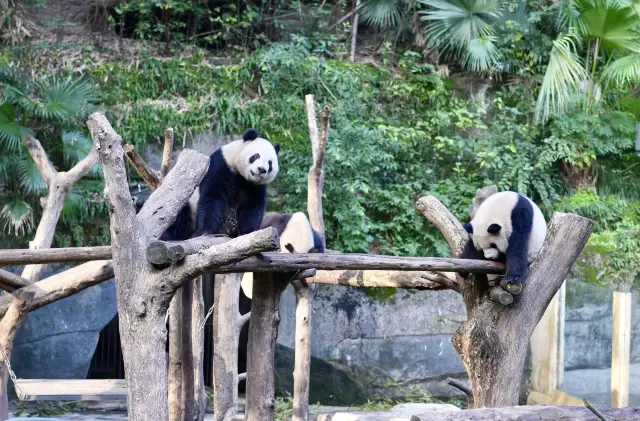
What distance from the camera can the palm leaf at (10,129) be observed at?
8852 millimetres

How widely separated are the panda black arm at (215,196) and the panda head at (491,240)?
5.66 ft

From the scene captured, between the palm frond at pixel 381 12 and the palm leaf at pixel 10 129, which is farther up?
the palm frond at pixel 381 12

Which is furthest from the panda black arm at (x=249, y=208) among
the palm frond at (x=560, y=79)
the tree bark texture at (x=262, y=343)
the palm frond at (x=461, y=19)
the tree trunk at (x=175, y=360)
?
the palm frond at (x=461, y=19)

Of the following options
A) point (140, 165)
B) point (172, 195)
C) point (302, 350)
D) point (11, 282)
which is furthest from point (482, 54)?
point (172, 195)

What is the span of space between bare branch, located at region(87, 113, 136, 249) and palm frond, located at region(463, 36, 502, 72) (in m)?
7.77

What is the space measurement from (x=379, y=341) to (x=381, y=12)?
486cm

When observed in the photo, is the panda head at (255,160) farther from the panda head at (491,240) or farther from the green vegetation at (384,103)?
the green vegetation at (384,103)

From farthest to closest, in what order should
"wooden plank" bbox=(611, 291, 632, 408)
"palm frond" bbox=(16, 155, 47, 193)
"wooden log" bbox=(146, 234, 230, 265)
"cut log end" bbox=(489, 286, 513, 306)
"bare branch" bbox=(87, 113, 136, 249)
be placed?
"palm frond" bbox=(16, 155, 47, 193)
"wooden plank" bbox=(611, 291, 632, 408)
"cut log end" bbox=(489, 286, 513, 306)
"bare branch" bbox=(87, 113, 136, 249)
"wooden log" bbox=(146, 234, 230, 265)

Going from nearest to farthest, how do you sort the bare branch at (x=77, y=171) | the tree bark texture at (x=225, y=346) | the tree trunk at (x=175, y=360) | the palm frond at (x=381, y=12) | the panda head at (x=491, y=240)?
the panda head at (x=491, y=240)
the tree trunk at (x=175, y=360)
the tree bark texture at (x=225, y=346)
the bare branch at (x=77, y=171)
the palm frond at (x=381, y=12)

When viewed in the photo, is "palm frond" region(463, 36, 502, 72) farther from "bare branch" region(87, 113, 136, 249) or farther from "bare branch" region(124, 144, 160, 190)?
"bare branch" region(87, 113, 136, 249)

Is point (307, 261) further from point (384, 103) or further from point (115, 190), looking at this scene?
point (384, 103)

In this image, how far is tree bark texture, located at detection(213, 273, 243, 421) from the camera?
21.2 feet

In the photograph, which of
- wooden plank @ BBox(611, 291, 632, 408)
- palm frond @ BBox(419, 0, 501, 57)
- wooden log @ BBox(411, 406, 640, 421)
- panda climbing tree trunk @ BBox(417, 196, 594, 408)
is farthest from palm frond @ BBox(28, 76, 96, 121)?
wooden log @ BBox(411, 406, 640, 421)

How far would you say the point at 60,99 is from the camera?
9.20m
